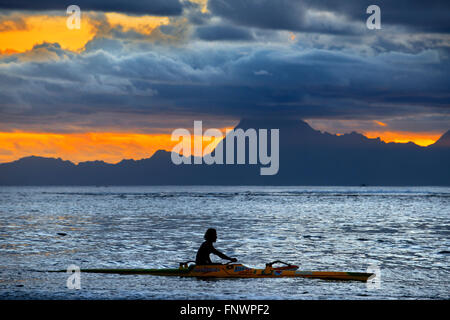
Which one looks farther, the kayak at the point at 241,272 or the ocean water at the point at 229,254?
the kayak at the point at 241,272

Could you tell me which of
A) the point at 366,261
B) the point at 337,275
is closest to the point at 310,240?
the point at 366,261

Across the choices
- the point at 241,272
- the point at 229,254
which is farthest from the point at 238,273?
the point at 229,254

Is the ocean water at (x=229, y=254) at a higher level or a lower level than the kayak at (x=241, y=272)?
lower

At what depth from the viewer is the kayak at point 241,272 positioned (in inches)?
900

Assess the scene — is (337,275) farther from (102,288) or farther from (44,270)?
(44,270)

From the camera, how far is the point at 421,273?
2484 cm

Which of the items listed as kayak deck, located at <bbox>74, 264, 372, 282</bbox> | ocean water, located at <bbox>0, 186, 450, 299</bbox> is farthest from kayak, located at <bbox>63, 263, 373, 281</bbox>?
ocean water, located at <bbox>0, 186, 450, 299</bbox>

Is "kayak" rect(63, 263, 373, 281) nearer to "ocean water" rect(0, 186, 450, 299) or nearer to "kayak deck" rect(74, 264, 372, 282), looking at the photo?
"kayak deck" rect(74, 264, 372, 282)

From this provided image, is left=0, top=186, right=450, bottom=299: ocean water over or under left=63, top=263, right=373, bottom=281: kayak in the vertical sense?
under

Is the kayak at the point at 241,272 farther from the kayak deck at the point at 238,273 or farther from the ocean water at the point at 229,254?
the ocean water at the point at 229,254

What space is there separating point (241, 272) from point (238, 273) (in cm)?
14

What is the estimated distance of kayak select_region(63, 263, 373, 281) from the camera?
900 inches

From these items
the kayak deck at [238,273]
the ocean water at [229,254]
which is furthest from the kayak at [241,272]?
the ocean water at [229,254]
